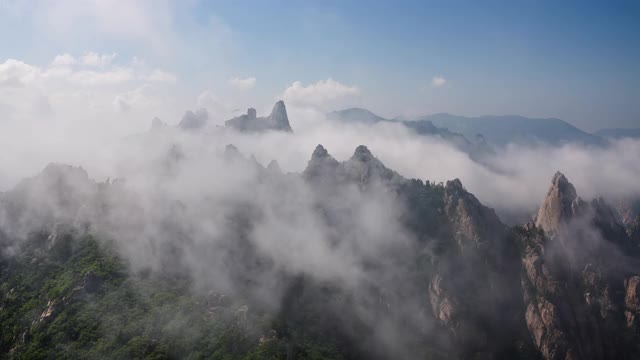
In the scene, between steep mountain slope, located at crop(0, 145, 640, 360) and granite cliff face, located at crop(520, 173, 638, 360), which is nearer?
steep mountain slope, located at crop(0, 145, 640, 360)

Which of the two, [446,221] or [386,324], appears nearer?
[386,324]

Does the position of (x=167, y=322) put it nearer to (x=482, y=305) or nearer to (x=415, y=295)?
(x=415, y=295)

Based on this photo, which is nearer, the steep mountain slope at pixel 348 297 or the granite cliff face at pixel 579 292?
the steep mountain slope at pixel 348 297

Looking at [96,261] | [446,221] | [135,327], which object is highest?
[446,221]

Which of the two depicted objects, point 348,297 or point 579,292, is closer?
point 579,292

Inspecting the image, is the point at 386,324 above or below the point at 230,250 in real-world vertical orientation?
below

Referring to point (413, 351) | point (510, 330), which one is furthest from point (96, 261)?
point (510, 330)

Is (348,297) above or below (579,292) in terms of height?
below

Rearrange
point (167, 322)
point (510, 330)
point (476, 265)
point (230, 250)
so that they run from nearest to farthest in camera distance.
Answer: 1. point (167, 322)
2. point (510, 330)
3. point (476, 265)
4. point (230, 250)

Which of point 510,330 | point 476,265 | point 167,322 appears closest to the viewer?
point 167,322
